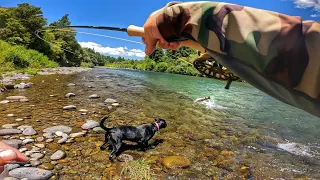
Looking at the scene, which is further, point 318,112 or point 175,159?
A: point 175,159

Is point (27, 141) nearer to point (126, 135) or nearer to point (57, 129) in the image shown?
point (57, 129)

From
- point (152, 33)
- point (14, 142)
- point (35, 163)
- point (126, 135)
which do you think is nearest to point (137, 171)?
point (126, 135)

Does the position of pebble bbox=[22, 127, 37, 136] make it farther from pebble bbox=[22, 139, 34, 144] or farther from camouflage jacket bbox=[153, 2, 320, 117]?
camouflage jacket bbox=[153, 2, 320, 117]

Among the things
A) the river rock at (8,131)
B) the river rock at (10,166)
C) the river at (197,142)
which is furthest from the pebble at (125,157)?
the river rock at (8,131)

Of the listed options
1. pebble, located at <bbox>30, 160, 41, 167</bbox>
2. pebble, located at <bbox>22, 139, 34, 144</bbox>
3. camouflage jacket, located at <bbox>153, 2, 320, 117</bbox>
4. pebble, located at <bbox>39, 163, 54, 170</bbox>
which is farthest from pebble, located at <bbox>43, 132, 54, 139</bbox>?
camouflage jacket, located at <bbox>153, 2, 320, 117</bbox>

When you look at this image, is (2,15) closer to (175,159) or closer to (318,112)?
(175,159)

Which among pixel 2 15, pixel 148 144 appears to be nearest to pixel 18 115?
pixel 148 144
